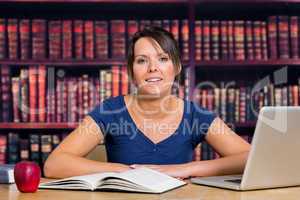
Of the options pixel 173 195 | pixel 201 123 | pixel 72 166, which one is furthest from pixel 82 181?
pixel 201 123

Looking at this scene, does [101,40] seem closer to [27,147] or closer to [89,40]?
[89,40]

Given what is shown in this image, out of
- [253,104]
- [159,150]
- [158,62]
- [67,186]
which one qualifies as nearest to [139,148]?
[159,150]

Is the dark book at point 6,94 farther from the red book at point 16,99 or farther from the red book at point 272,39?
the red book at point 272,39

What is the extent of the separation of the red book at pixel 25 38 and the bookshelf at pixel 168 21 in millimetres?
22

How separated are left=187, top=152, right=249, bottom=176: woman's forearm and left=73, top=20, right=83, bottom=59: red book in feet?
4.09

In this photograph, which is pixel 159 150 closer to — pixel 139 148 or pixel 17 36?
pixel 139 148

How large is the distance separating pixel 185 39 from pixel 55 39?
663 millimetres

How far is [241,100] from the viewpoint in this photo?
→ 273 cm

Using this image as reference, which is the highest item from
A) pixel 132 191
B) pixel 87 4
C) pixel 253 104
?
pixel 87 4

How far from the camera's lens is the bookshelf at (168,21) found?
105 inches

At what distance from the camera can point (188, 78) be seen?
8.79 ft

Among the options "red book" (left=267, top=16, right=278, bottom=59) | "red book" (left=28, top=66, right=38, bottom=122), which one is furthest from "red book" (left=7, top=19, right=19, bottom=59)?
"red book" (left=267, top=16, right=278, bottom=59)

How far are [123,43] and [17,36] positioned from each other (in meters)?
0.54

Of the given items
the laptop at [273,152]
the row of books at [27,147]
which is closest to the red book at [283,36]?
the row of books at [27,147]
